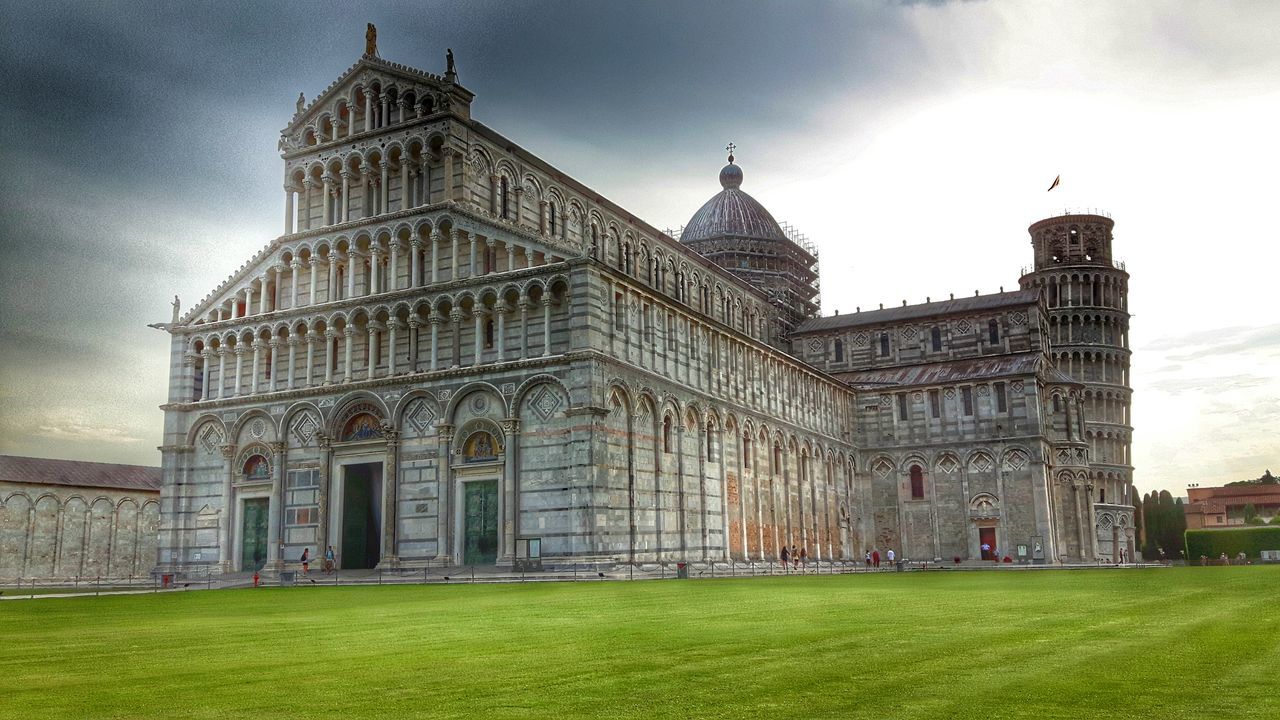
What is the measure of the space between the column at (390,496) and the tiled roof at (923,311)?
42634 millimetres

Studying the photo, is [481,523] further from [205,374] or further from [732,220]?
[732,220]

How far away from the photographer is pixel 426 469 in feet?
138

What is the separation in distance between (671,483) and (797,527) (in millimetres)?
16578

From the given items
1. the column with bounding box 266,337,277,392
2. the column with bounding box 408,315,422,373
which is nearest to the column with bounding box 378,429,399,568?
the column with bounding box 408,315,422,373

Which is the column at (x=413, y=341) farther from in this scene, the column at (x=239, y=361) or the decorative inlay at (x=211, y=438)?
the decorative inlay at (x=211, y=438)

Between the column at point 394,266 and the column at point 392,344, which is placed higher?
the column at point 394,266

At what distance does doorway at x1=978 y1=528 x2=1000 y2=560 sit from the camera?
6512 centimetres

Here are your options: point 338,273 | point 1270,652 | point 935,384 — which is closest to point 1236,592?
point 1270,652

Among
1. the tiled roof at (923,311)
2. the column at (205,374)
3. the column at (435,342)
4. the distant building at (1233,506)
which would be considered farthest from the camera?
the distant building at (1233,506)

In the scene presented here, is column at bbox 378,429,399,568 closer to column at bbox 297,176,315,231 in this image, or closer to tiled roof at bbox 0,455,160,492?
column at bbox 297,176,315,231

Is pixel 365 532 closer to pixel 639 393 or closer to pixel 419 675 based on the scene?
pixel 639 393

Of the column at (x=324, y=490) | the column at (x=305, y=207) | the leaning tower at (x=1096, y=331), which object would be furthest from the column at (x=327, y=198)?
the leaning tower at (x=1096, y=331)

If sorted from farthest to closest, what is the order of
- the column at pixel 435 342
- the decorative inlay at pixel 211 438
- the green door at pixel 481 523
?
the decorative inlay at pixel 211 438, the column at pixel 435 342, the green door at pixel 481 523

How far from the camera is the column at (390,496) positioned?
41719 millimetres
